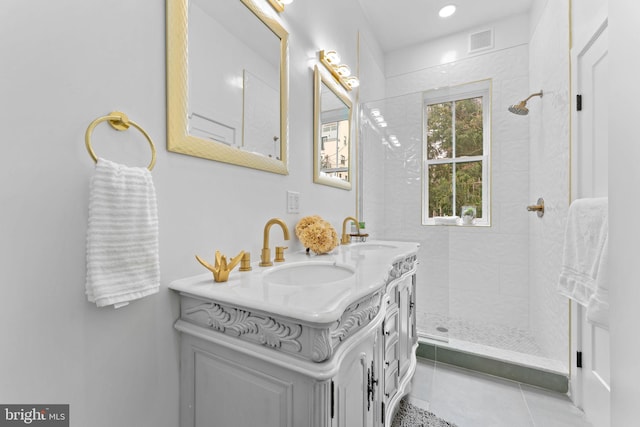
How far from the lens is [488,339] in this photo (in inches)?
88.8

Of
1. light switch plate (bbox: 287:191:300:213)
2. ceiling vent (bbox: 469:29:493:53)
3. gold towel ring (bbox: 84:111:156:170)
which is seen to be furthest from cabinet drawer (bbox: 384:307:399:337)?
ceiling vent (bbox: 469:29:493:53)

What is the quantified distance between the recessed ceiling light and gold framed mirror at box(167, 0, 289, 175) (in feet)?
6.09

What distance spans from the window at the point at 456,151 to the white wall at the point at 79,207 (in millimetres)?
2390

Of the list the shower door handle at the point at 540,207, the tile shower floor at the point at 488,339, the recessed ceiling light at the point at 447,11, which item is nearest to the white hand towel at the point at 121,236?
the tile shower floor at the point at 488,339

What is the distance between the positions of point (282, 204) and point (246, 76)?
59cm

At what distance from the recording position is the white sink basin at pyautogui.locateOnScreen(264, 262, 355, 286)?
1083 mm

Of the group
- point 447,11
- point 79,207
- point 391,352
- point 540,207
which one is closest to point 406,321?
point 391,352

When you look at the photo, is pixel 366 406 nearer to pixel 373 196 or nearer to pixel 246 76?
pixel 246 76

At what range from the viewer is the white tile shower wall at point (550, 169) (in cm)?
169

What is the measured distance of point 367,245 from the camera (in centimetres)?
192

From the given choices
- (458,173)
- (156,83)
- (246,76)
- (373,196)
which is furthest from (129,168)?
(458,173)

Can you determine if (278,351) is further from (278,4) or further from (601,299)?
(278,4)

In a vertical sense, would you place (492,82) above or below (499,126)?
above

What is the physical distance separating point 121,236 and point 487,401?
2022 millimetres
